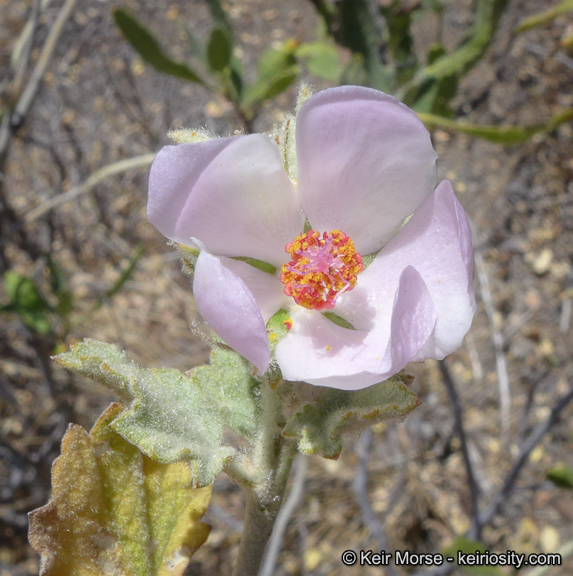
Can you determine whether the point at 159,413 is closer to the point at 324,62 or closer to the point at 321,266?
the point at 321,266

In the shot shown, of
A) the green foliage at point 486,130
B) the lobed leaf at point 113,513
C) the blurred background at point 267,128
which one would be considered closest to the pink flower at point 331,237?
the lobed leaf at point 113,513

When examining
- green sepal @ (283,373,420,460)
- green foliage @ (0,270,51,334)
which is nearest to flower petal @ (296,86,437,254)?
green sepal @ (283,373,420,460)

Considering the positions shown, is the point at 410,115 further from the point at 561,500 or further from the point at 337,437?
the point at 561,500

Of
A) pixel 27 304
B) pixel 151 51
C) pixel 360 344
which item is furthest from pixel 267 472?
pixel 151 51

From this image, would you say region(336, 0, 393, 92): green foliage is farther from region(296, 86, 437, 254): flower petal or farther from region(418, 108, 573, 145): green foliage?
region(296, 86, 437, 254): flower petal

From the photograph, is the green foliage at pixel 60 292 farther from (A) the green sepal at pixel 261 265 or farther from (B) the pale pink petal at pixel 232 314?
(B) the pale pink petal at pixel 232 314
